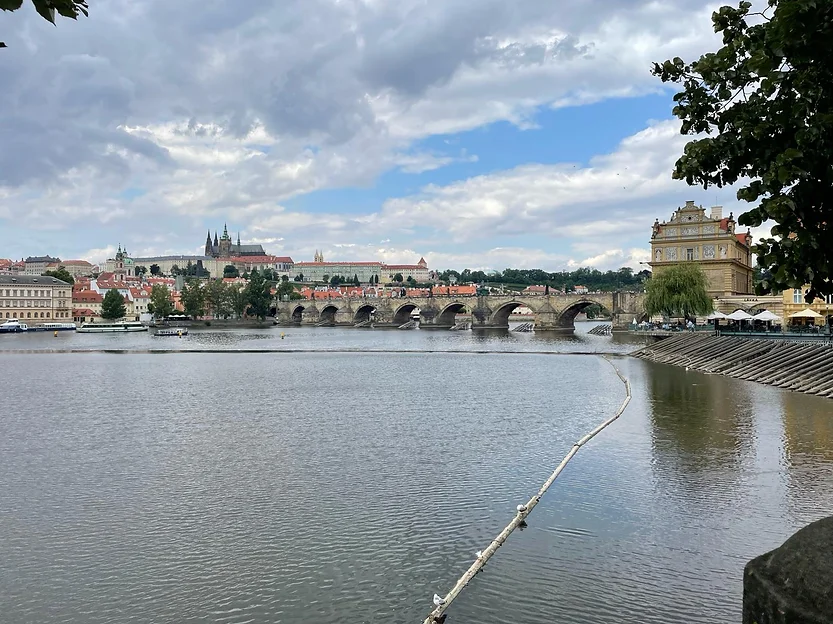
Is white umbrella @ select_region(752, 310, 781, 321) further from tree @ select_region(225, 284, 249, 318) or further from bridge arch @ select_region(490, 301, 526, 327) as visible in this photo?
tree @ select_region(225, 284, 249, 318)

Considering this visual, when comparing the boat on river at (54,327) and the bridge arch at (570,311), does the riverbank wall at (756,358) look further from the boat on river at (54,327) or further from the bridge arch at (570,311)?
the boat on river at (54,327)

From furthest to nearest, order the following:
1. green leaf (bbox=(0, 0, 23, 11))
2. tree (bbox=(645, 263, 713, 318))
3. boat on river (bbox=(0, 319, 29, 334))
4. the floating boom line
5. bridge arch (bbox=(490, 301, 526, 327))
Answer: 1. bridge arch (bbox=(490, 301, 526, 327))
2. boat on river (bbox=(0, 319, 29, 334))
3. tree (bbox=(645, 263, 713, 318))
4. the floating boom line
5. green leaf (bbox=(0, 0, 23, 11))

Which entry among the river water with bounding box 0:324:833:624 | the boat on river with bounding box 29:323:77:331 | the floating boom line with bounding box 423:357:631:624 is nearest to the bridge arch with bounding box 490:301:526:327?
the boat on river with bounding box 29:323:77:331

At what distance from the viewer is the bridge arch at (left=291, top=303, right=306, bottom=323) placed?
448 feet

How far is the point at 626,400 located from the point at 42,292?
387ft

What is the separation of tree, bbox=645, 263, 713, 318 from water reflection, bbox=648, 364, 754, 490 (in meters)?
25.7

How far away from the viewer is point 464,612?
841 cm

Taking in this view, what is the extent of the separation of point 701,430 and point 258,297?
113074 millimetres

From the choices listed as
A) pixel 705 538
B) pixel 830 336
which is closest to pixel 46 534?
pixel 705 538

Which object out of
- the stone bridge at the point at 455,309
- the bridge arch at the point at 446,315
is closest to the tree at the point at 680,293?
the stone bridge at the point at 455,309

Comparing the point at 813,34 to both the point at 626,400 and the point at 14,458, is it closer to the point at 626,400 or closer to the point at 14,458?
the point at 14,458

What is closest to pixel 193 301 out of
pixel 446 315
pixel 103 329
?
pixel 103 329

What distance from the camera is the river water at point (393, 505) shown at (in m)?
8.95

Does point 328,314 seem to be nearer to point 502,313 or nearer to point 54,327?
point 502,313
